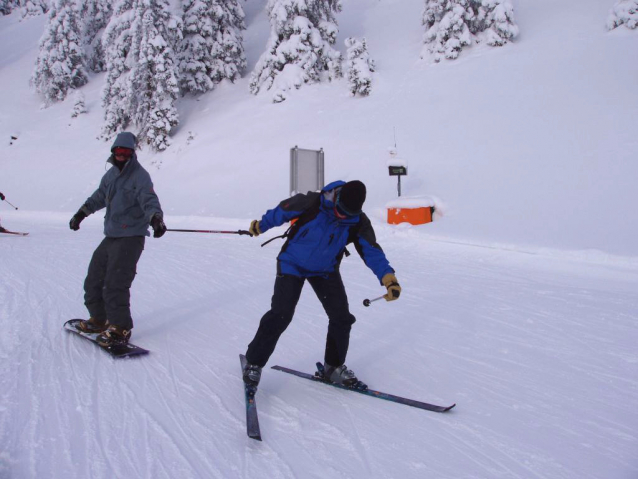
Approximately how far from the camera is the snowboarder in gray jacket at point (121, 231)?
162 inches

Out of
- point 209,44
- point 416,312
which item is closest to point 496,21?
point 209,44

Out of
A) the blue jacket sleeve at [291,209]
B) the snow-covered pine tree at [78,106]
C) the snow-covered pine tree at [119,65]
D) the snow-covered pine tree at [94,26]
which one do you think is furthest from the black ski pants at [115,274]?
the snow-covered pine tree at [94,26]

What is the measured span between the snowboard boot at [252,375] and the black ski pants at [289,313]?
3 cm

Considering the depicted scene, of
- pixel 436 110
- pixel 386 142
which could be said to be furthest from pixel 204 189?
pixel 436 110

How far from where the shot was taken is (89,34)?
33938mm

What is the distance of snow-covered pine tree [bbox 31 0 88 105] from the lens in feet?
99.9

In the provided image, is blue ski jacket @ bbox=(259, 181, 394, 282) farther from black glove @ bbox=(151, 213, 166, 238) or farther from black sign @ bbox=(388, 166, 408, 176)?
black sign @ bbox=(388, 166, 408, 176)

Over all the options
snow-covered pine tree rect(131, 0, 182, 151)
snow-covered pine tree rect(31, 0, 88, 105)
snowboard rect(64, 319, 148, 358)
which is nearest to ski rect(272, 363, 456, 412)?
snowboard rect(64, 319, 148, 358)

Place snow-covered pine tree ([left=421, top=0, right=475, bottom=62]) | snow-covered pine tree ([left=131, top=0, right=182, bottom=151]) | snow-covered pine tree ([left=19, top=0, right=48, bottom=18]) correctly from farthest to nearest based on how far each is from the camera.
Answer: snow-covered pine tree ([left=19, top=0, right=48, bottom=18]) < snow-covered pine tree ([left=131, top=0, right=182, bottom=151]) < snow-covered pine tree ([left=421, top=0, right=475, bottom=62])

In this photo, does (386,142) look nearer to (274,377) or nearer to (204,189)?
(204,189)

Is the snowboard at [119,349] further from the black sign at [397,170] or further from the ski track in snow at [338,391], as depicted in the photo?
the black sign at [397,170]

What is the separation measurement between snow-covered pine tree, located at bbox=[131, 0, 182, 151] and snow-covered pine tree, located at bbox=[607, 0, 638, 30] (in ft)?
63.3

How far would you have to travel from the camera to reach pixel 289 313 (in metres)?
3.24

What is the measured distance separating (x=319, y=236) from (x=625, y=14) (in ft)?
65.6
